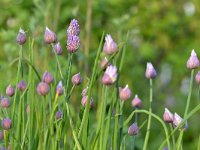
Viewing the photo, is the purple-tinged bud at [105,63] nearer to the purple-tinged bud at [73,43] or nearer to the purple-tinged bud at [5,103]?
the purple-tinged bud at [73,43]

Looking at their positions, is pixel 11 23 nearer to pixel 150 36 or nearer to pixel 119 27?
pixel 119 27

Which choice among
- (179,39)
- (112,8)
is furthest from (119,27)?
(179,39)

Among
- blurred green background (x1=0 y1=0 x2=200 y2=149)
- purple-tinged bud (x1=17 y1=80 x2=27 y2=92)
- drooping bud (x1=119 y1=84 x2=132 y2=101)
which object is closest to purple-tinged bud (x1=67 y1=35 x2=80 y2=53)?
drooping bud (x1=119 y1=84 x2=132 y2=101)

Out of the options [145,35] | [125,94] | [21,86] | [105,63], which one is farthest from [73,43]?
[145,35]

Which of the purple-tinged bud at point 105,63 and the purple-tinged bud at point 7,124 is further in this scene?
the purple-tinged bud at point 7,124

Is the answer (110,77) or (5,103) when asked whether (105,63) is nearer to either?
(110,77)

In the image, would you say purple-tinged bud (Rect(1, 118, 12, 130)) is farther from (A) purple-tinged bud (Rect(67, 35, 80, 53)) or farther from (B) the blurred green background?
(B) the blurred green background

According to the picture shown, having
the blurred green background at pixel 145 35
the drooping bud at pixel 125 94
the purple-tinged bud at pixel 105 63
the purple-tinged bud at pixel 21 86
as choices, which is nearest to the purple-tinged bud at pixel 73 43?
the purple-tinged bud at pixel 105 63

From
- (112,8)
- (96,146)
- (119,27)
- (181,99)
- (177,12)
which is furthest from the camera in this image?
(177,12)
